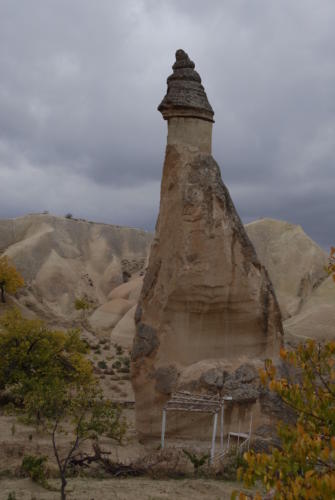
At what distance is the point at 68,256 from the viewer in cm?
5103

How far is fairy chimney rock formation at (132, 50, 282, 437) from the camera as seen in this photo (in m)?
12.5

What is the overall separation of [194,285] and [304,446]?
882 cm

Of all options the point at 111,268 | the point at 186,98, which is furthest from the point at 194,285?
the point at 111,268

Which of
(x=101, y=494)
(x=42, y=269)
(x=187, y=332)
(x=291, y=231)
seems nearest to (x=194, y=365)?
(x=187, y=332)

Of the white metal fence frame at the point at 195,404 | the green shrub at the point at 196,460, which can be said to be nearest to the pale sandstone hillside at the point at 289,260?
the white metal fence frame at the point at 195,404

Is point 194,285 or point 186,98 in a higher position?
point 186,98

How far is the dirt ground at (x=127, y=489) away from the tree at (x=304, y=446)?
16.5 ft

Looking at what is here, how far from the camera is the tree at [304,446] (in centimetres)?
344

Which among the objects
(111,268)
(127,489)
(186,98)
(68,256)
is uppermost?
(186,98)

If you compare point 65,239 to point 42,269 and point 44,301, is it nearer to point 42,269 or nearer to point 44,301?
point 42,269

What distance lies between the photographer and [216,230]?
12.5 m

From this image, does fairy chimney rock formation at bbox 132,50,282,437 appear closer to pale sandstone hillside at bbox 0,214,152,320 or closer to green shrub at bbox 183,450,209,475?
green shrub at bbox 183,450,209,475

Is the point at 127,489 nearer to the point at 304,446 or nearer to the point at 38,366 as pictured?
the point at 304,446

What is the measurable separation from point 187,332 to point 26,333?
215 inches
